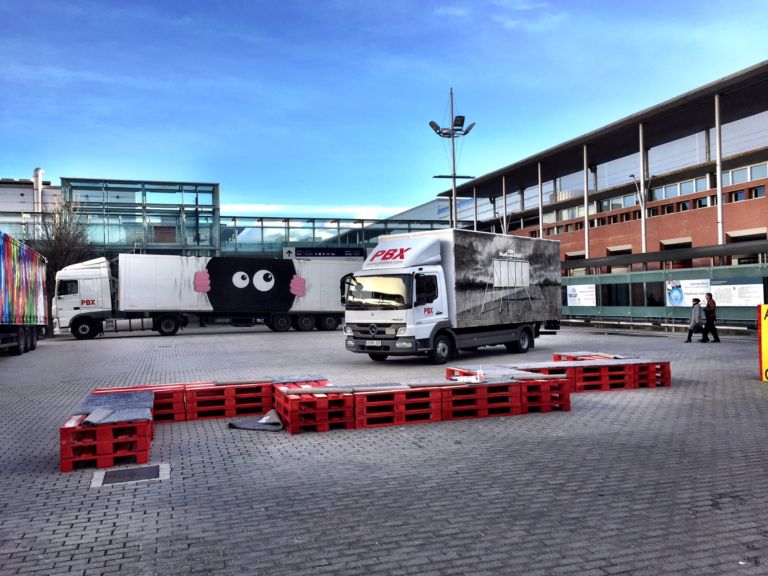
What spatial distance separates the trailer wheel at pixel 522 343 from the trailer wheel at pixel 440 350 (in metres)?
3.43

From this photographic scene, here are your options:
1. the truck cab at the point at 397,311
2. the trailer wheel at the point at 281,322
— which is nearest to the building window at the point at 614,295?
the trailer wheel at the point at 281,322

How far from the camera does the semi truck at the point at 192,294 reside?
31812 millimetres

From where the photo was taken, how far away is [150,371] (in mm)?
16719

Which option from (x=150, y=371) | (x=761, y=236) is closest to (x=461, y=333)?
(x=150, y=371)

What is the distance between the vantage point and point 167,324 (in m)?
33.8

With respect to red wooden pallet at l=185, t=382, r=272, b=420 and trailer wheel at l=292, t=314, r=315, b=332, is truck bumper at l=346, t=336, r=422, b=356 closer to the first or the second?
red wooden pallet at l=185, t=382, r=272, b=420

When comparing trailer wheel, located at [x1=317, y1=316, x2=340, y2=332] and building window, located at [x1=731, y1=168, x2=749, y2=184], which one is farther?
building window, located at [x1=731, y1=168, x2=749, y2=184]

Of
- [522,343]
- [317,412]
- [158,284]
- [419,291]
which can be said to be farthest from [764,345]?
[158,284]

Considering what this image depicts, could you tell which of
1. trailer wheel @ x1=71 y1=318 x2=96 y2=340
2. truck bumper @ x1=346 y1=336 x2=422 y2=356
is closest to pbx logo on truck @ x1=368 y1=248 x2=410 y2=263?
truck bumper @ x1=346 y1=336 x2=422 y2=356

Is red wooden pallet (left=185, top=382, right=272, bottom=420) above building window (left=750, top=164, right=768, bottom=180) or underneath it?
underneath

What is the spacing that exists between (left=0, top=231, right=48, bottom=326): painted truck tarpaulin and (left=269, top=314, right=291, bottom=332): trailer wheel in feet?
37.1

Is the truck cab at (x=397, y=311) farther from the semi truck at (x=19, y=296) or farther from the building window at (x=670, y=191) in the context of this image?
the building window at (x=670, y=191)

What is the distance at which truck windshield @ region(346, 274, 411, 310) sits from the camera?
16438 mm

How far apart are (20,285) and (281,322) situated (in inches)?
594
